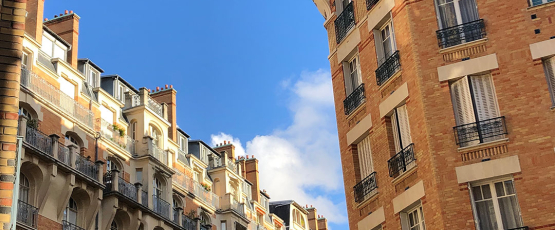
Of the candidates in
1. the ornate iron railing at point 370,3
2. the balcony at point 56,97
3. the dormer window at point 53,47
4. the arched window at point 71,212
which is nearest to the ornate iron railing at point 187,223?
the balcony at point 56,97

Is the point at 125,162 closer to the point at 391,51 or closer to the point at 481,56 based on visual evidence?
the point at 391,51

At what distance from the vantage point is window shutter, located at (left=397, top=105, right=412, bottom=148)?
75.8 feet

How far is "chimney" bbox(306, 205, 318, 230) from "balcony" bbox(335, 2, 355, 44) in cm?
4060

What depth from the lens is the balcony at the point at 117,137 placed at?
126 ft

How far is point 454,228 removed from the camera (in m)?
20.4

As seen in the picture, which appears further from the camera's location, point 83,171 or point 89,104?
point 89,104

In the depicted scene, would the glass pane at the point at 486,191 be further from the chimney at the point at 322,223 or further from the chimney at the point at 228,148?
the chimney at the point at 322,223

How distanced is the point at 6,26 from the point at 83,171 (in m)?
23.8

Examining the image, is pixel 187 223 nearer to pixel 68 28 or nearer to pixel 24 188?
pixel 68 28

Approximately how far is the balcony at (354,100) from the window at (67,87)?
49.6 feet

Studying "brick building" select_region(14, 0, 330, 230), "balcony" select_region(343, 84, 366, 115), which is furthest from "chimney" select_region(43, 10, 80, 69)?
"balcony" select_region(343, 84, 366, 115)

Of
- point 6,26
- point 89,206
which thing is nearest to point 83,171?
point 89,206

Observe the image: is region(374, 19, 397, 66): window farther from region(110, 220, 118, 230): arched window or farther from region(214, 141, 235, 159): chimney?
region(214, 141, 235, 159): chimney

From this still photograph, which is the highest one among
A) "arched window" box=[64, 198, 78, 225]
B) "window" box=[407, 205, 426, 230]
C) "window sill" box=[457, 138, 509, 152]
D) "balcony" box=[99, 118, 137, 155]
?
"balcony" box=[99, 118, 137, 155]
